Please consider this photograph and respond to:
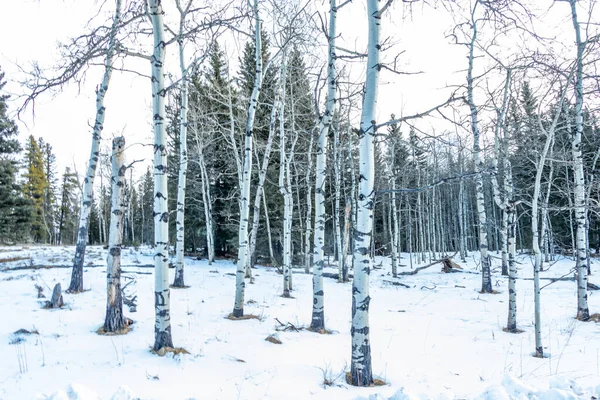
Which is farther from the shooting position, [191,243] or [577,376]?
[191,243]

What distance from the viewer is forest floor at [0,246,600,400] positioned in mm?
3943

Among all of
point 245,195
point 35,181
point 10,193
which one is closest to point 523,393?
point 245,195

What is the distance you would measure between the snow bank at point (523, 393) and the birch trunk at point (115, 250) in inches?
175

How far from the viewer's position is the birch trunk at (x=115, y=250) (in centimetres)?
596

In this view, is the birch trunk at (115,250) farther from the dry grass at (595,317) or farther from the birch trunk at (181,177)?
the dry grass at (595,317)

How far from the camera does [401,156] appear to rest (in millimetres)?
26406

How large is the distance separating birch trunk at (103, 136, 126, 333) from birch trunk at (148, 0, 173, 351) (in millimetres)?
1299

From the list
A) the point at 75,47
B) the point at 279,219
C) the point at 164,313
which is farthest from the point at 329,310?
the point at 279,219

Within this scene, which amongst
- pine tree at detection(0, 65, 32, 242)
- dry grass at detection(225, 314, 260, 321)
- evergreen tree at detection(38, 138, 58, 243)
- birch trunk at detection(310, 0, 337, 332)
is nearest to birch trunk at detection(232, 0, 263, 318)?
dry grass at detection(225, 314, 260, 321)

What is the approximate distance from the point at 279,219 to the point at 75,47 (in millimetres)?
14042

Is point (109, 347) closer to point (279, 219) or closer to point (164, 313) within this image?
point (164, 313)

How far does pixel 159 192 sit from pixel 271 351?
3039 mm

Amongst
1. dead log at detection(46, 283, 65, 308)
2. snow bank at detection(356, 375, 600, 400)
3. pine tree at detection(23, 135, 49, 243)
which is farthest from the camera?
pine tree at detection(23, 135, 49, 243)

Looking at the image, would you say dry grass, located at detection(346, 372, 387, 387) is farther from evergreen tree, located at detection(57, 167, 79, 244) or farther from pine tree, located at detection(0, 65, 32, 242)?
evergreen tree, located at detection(57, 167, 79, 244)
